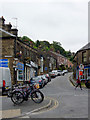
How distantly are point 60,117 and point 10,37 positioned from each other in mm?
19742

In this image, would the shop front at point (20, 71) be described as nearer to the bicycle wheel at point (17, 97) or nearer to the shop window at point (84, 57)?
the shop window at point (84, 57)

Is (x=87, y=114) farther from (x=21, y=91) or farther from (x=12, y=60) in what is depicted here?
(x=12, y=60)

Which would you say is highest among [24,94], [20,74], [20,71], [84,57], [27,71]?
[84,57]

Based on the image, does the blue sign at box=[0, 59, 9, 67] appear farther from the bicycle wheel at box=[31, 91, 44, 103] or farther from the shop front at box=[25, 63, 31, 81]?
the bicycle wheel at box=[31, 91, 44, 103]

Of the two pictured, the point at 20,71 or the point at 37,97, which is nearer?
the point at 37,97

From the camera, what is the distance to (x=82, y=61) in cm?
3181

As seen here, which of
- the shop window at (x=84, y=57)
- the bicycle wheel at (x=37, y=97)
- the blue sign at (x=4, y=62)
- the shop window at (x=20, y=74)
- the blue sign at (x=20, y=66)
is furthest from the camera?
the shop window at (x=84, y=57)

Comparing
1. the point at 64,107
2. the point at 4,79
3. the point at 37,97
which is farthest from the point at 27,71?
the point at 64,107

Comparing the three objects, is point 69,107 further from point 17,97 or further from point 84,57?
point 84,57

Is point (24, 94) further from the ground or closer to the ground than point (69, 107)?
further from the ground

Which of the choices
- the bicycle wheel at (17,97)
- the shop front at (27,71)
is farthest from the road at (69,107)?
the shop front at (27,71)

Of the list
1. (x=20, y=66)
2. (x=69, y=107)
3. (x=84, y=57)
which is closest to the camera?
(x=69, y=107)

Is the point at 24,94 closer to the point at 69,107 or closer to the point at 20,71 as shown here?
the point at 69,107

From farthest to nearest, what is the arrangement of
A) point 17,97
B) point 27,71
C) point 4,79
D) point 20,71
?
point 27,71
point 20,71
point 4,79
point 17,97
